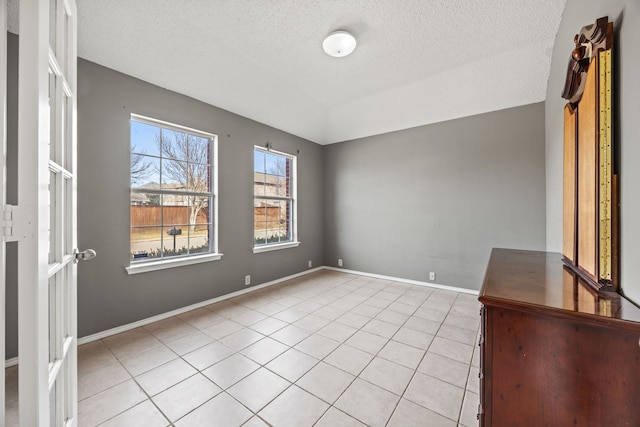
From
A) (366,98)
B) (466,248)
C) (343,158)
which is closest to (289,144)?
(343,158)

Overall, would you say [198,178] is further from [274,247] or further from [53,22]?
[53,22]

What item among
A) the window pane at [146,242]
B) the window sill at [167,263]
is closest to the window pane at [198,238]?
the window sill at [167,263]

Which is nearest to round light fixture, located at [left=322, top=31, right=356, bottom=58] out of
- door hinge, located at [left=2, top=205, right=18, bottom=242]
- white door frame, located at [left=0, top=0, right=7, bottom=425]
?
white door frame, located at [left=0, top=0, right=7, bottom=425]

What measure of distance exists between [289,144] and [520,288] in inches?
154

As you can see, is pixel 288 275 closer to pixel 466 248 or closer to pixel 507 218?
pixel 466 248

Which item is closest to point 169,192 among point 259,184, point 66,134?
point 259,184

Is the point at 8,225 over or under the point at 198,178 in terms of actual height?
under

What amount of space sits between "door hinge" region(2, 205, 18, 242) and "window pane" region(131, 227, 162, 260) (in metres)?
2.23

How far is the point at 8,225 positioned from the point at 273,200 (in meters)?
3.56

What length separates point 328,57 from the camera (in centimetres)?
281

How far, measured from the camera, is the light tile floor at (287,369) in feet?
4.98

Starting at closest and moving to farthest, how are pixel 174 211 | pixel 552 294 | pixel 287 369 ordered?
pixel 552 294, pixel 287 369, pixel 174 211

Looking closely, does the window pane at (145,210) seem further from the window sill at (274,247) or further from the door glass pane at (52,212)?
the door glass pane at (52,212)

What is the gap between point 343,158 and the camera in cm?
493
